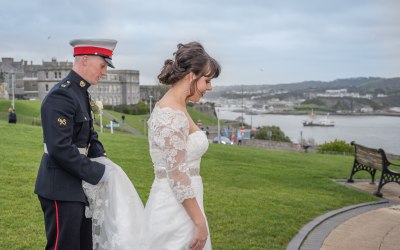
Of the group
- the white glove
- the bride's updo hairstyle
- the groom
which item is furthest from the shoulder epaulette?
the bride's updo hairstyle

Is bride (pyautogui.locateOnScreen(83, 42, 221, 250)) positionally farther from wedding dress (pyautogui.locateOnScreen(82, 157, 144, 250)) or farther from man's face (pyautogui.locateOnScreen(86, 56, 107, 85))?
man's face (pyautogui.locateOnScreen(86, 56, 107, 85))

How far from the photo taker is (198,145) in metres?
3.54

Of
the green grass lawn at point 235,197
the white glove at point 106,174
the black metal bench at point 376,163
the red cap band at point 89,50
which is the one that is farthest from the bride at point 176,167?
the black metal bench at point 376,163

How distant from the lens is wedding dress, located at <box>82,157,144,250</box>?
155 inches

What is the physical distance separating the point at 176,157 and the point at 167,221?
1.94ft

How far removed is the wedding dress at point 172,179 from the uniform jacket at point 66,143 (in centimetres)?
59

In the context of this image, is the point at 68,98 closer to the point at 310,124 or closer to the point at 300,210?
the point at 300,210

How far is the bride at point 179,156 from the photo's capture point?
3350 mm

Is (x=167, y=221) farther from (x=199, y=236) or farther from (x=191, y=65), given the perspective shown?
(x=191, y=65)

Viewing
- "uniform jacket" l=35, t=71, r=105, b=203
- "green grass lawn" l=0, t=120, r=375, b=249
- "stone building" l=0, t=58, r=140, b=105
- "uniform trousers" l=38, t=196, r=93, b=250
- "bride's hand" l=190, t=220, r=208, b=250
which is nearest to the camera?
"bride's hand" l=190, t=220, r=208, b=250

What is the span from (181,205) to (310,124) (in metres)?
155

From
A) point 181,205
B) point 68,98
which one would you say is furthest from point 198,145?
point 68,98

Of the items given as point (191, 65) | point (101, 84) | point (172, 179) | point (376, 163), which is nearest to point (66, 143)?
point (172, 179)

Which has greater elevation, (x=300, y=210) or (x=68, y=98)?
(x=68, y=98)
